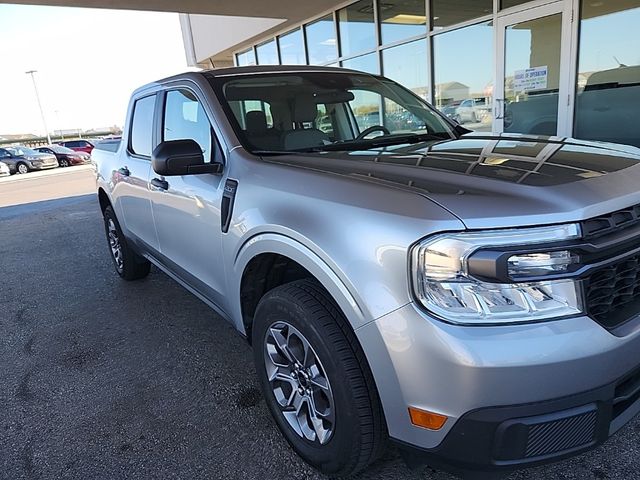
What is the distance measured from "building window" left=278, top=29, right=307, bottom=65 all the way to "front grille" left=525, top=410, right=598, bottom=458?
484 inches

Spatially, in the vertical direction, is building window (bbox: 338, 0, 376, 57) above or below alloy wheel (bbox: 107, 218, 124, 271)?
above

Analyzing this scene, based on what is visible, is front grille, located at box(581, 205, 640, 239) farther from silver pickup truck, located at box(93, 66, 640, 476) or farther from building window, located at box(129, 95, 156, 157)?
building window, located at box(129, 95, 156, 157)

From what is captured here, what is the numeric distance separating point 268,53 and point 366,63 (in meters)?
4.73

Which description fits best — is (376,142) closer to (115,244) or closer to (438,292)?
(438,292)

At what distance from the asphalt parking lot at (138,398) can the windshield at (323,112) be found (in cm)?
148

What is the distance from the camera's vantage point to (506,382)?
1.47 m

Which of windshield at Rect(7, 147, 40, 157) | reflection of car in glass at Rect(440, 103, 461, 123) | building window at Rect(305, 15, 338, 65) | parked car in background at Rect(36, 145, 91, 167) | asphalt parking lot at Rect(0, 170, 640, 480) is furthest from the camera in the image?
parked car in background at Rect(36, 145, 91, 167)

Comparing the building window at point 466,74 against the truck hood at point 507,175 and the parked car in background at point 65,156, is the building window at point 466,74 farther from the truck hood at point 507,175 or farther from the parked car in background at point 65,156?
the parked car in background at point 65,156

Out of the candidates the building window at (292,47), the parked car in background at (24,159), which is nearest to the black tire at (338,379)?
the building window at (292,47)

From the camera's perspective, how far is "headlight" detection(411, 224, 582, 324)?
1522mm

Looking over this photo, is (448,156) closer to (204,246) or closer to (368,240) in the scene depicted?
(368,240)

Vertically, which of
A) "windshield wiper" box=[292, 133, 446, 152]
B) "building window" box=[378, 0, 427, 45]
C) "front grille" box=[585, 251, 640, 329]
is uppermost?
"building window" box=[378, 0, 427, 45]

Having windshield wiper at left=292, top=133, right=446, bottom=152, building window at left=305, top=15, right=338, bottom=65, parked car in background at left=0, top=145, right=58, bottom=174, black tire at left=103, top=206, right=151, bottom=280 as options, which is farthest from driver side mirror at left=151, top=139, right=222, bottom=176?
parked car in background at left=0, top=145, right=58, bottom=174

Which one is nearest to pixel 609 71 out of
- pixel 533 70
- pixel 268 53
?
pixel 533 70
